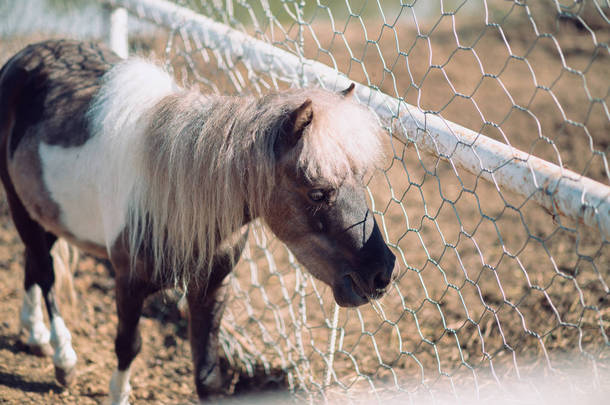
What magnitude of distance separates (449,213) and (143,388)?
2.22 metres

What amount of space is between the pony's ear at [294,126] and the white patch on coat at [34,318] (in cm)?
179

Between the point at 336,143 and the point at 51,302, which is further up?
the point at 336,143

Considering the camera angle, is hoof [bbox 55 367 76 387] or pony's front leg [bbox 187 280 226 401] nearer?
pony's front leg [bbox 187 280 226 401]

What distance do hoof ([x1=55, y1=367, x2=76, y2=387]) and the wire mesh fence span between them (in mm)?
695

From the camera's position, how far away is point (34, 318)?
104 inches

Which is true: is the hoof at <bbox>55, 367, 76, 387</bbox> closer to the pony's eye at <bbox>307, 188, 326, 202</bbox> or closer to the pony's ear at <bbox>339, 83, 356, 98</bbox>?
the pony's eye at <bbox>307, 188, 326, 202</bbox>

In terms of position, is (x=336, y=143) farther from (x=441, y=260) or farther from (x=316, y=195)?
(x=441, y=260)

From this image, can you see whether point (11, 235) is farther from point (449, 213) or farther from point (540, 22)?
point (540, 22)

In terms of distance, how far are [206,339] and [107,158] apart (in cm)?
81

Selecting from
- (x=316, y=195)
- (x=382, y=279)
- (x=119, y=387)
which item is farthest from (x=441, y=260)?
(x=119, y=387)

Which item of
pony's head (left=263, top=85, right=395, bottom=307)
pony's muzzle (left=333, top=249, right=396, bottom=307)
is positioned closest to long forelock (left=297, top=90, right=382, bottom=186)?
pony's head (left=263, top=85, right=395, bottom=307)

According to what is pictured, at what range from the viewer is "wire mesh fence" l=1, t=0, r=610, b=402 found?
4.40ft

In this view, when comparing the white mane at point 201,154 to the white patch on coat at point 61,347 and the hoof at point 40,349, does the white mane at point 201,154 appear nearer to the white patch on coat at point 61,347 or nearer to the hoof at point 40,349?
the white patch on coat at point 61,347

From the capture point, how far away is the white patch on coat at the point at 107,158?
1.83 m
